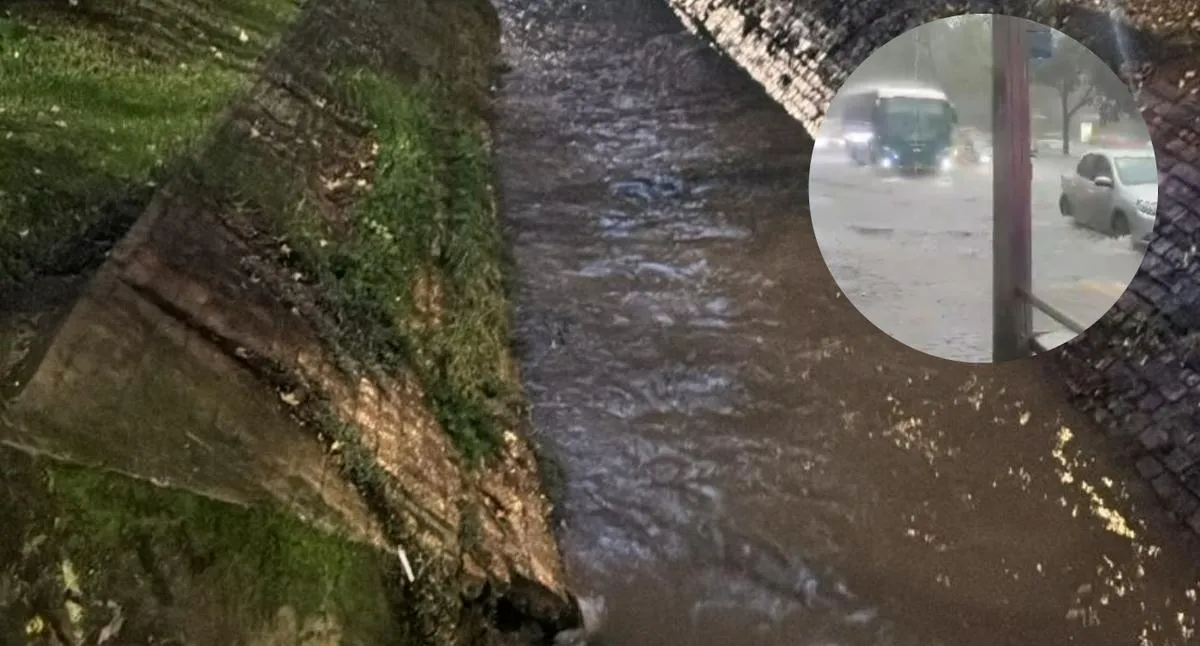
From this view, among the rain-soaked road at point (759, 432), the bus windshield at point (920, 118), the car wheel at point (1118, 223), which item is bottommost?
the rain-soaked road at point (759, 432)

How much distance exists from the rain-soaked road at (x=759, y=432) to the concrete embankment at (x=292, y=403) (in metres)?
0.20

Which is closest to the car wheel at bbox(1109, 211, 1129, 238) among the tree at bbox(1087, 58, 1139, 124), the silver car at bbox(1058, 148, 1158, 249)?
the silver car at bbox(1058, 148, 1158, 249)

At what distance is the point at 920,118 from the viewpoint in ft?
7.02

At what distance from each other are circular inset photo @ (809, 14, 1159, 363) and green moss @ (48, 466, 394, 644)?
136 centimetres

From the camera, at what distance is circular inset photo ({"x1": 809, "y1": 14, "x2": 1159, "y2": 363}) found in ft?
7.01

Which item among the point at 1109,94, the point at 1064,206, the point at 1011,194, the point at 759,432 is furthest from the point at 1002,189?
the point at 759,432

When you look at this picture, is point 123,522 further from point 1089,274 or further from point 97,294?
point 1089,274

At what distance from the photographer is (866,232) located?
2207mm

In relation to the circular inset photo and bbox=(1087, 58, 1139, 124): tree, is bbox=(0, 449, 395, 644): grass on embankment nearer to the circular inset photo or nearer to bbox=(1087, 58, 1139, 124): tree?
the circular inset photo

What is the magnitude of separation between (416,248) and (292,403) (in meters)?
0.52

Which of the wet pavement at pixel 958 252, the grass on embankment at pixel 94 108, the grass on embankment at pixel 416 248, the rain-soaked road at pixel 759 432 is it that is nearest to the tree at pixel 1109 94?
the wet pavement at pixel 958 252

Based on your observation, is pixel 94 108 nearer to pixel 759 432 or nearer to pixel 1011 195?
pixel 759 432

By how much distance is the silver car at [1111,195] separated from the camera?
83.7 inches

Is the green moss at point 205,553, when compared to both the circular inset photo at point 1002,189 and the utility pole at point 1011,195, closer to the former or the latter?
the circular inset photo at point 1002,189
